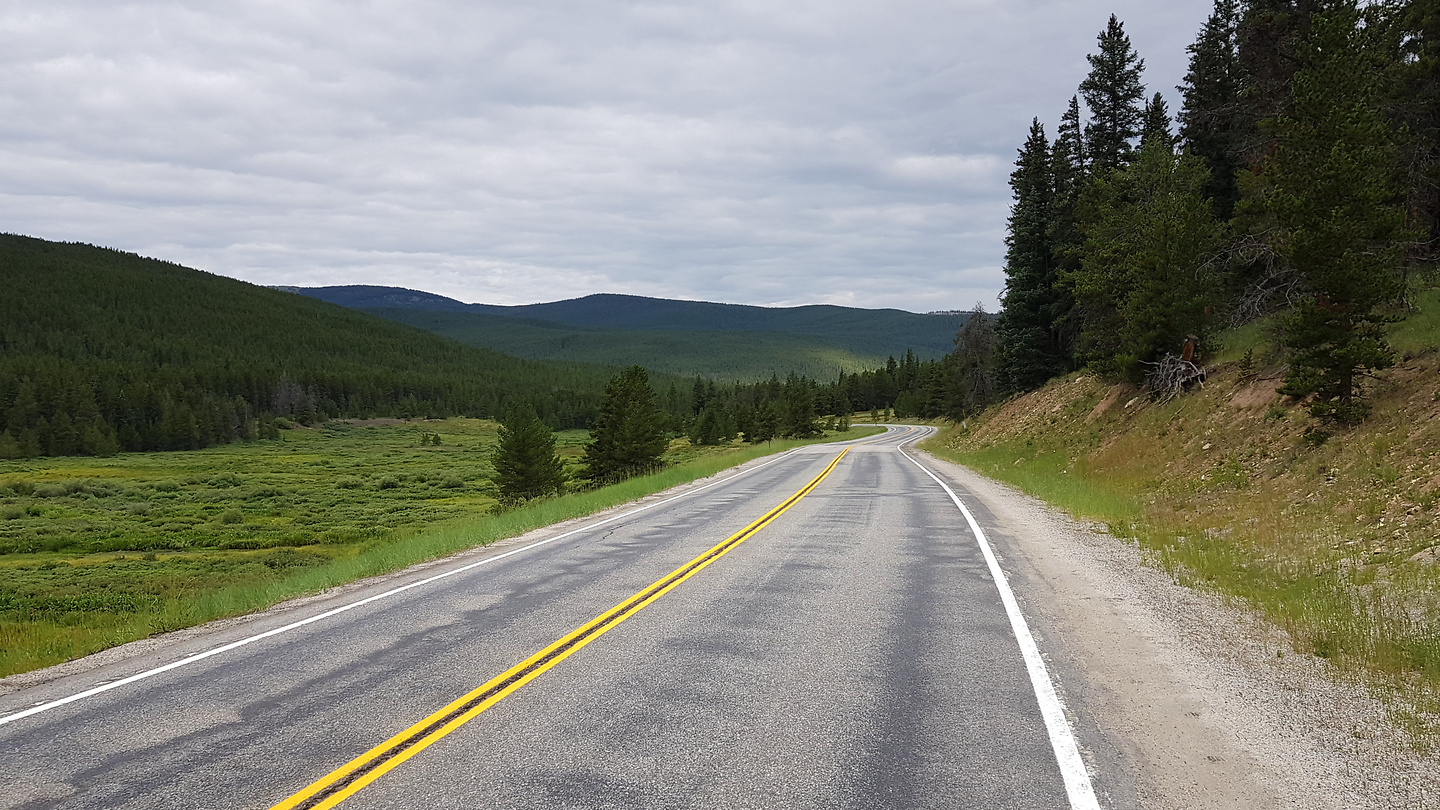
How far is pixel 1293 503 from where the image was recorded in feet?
45.8

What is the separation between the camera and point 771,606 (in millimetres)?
8805

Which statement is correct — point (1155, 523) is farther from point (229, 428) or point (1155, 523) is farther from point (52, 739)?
point (229, 428)

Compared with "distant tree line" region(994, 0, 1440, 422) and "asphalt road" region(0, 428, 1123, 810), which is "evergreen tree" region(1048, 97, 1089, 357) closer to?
"distant tree line" region(994, 0, 1440, 422)

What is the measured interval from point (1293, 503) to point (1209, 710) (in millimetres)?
11014

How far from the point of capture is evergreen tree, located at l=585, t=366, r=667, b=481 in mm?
52812

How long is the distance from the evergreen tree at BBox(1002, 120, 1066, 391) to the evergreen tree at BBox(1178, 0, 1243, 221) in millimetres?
8120

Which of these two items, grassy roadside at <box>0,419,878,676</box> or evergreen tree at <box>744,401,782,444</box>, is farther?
evergreen tree at <box>744,401,782,444</box>

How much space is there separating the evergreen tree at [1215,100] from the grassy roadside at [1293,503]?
620 inches

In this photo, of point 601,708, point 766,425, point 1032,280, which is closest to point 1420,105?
point 1032,280

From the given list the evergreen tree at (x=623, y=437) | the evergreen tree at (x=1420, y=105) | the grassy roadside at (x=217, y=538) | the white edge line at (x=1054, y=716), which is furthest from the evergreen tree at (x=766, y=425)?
the white edge line at (x=1054, y=716)

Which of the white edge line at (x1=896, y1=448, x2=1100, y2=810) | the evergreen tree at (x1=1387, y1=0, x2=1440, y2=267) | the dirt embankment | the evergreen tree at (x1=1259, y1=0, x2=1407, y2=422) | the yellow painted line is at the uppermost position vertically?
the evergreen tree at (x1=1387, y1=0, x2=1440, y2=267)

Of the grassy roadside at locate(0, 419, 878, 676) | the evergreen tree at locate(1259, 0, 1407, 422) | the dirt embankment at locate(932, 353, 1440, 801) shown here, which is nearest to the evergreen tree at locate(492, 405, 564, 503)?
the grassy roadside at locate(0, 419, 878, 676)

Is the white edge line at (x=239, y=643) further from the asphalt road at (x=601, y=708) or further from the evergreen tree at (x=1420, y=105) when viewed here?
the evergreen tree at (x=1420, y=105)

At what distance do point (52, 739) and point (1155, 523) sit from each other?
53.2ft
